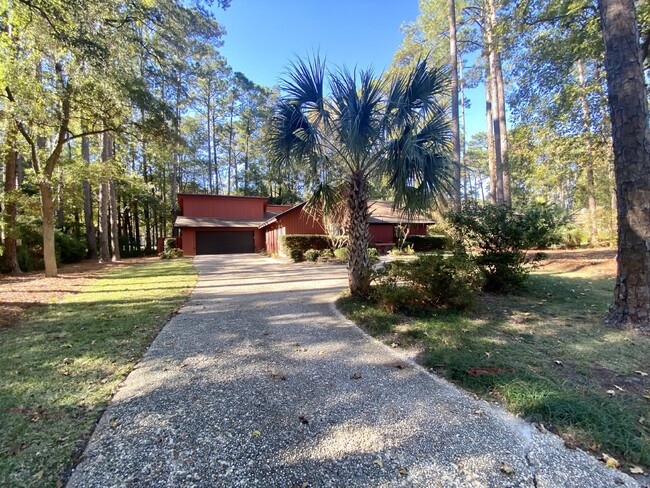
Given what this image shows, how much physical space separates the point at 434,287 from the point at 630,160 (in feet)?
10.5

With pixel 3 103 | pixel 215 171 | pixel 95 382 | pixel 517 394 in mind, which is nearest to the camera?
pixel 517 394

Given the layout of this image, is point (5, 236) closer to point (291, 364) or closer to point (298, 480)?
point (291, 364)

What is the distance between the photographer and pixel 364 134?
17.3 feet

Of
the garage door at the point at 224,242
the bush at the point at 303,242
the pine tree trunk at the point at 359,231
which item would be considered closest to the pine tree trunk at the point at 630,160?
the pine tree trunk at the point at 359,231

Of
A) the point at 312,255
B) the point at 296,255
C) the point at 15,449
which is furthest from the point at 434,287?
the point at 296,255

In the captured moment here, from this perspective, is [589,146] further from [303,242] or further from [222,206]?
[222,206]

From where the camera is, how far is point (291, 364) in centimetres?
341

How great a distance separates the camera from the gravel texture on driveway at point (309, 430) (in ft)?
5.81

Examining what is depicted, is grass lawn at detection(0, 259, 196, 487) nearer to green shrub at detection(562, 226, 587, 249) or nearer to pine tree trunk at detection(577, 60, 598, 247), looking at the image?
pine tree trunk at detection(577, 60, 598, 247)

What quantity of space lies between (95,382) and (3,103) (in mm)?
11646

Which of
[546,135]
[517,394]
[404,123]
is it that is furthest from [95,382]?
[546,135]

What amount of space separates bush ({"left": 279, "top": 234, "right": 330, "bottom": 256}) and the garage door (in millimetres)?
8216

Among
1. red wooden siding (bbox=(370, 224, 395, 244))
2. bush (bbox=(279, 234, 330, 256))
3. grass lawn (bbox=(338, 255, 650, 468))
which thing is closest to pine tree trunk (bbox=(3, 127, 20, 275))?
bush (bbox=(279, 234, 330, 256))

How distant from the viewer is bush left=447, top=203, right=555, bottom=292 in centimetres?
594
